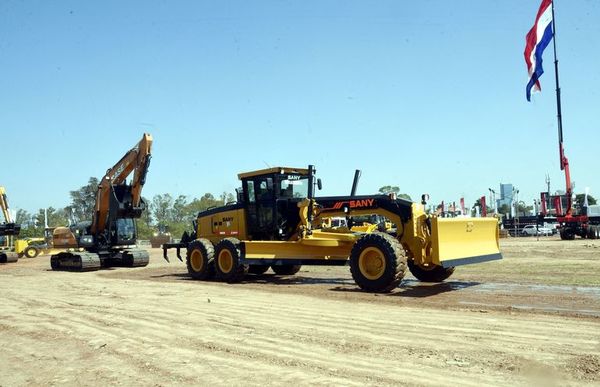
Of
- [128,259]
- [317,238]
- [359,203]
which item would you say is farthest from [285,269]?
[128,259]

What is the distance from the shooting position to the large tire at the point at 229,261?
14.5 meters

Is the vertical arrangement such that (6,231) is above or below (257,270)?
above

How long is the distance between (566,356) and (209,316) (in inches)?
198

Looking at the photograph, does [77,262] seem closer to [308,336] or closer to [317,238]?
[317,238]

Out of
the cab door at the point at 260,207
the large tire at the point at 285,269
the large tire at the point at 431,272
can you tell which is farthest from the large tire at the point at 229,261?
the large tire at the point at 431,272

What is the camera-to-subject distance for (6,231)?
97.1 feet

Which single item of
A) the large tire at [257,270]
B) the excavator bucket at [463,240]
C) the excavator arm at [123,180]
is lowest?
the large tire at [257,270]

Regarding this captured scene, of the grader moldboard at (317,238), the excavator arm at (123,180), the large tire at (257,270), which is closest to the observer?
the grader moldboard at (317,238)

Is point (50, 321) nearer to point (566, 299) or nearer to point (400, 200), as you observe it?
point (400, 200)

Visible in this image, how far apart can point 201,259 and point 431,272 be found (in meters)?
6.38

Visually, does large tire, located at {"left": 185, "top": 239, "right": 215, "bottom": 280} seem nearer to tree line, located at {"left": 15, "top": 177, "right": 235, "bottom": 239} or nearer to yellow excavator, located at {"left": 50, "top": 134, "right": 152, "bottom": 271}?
yellow excavator, located at {"left": 50, "top": 134, "right": 152, "bottom": 271}

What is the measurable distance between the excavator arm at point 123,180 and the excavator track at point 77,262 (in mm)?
1571

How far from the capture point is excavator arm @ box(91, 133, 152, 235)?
22109 millimetres

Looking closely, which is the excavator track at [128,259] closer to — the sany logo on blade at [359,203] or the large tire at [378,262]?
the sany logo on blade at [359,203]
